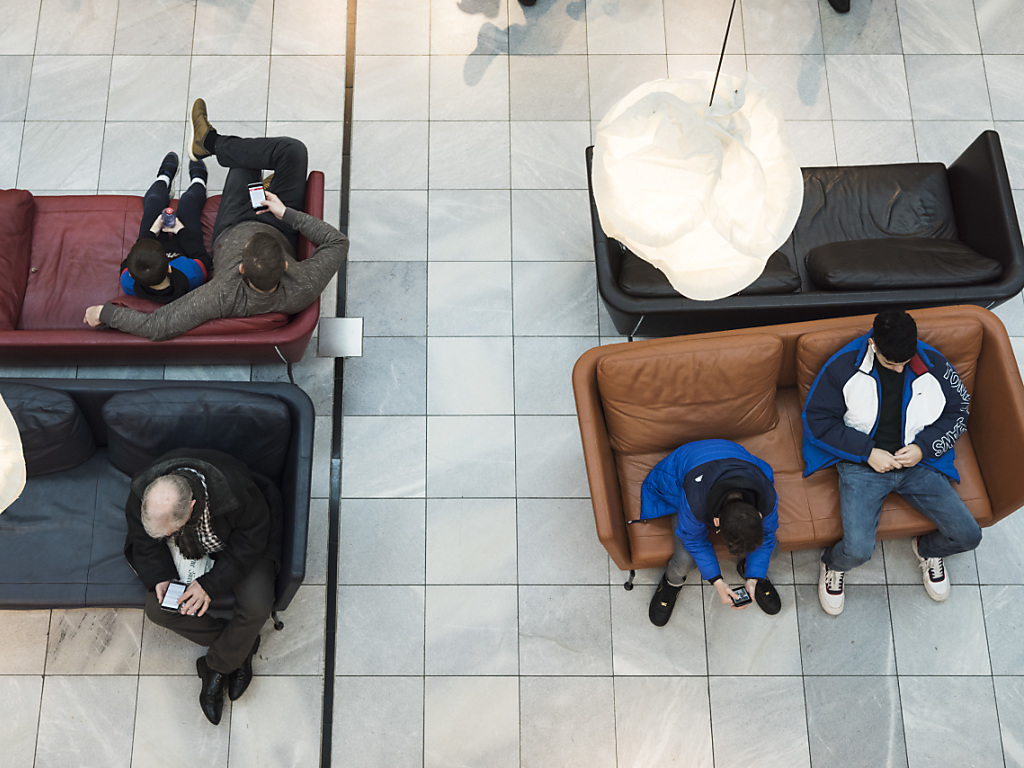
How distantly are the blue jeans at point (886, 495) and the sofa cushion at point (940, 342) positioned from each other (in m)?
0.48

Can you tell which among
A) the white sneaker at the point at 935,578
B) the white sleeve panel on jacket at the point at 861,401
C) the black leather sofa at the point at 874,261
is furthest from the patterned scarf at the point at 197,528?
the white sneaker at the point at 935,578

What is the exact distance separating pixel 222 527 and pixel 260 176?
190 centimetres

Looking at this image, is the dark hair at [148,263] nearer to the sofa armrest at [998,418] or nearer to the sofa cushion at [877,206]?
→ the sofa cushion at [877,206]

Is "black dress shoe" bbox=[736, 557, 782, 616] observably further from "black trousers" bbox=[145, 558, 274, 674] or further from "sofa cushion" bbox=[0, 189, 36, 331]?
"sofa cushion" bbox=[0, 189, 36, 331]

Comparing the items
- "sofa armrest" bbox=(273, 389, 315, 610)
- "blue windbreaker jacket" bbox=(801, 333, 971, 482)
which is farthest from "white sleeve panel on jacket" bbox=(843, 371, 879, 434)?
"sofa armrest" bbox=(273, 389, 315, 610)

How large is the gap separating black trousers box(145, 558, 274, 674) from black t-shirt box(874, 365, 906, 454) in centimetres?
272

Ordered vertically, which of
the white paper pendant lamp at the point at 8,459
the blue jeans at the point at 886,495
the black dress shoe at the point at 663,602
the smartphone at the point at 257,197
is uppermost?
the white paper pendant lamp at the point at 8,459

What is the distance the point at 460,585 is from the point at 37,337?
2.25 m

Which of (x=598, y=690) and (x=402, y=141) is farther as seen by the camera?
(x=402, y=141)

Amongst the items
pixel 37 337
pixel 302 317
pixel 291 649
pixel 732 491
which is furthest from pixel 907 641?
pixel 37 337

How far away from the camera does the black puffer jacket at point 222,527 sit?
9.43ft

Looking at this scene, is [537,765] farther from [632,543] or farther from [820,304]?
[820,304]

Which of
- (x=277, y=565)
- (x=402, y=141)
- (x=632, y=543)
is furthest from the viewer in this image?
(x=402, y=141)

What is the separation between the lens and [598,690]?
141 inches
